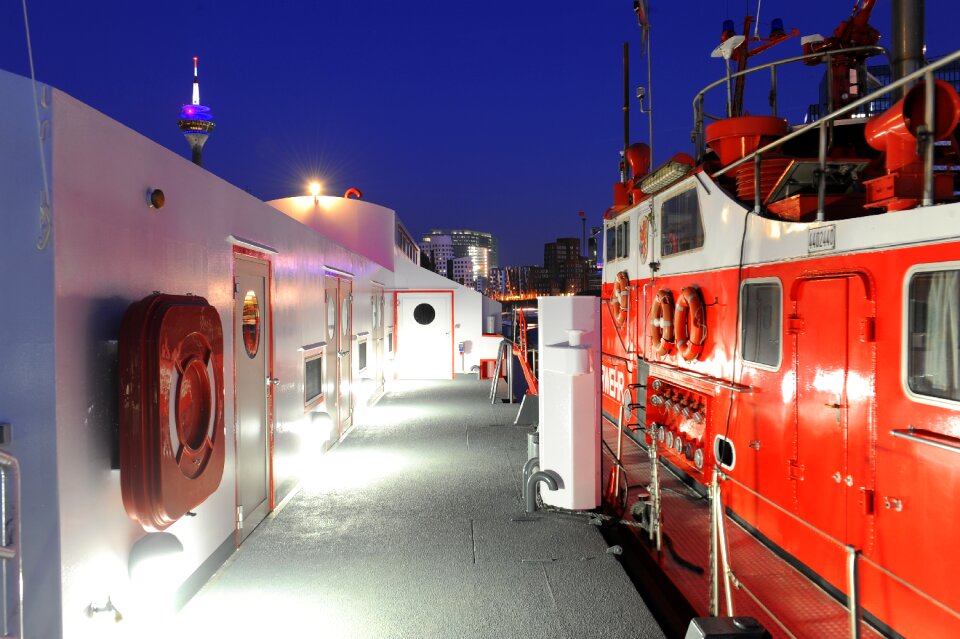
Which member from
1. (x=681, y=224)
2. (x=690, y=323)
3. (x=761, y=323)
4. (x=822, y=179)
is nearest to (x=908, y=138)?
(x=822, y=179)

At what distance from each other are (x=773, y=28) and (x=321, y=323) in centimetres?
606

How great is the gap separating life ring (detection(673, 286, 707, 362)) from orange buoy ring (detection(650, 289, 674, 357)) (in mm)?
136

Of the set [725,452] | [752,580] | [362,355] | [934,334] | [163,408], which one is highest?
[934,334]

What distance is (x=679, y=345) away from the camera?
626 centimetres

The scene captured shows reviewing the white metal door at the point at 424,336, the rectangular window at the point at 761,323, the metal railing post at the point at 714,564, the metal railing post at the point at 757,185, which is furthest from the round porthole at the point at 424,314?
the metal railing post at the point at 714,564

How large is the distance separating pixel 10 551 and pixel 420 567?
2.64 meters

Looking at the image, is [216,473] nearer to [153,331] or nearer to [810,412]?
[153,331]

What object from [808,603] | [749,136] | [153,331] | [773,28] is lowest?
[808,603]

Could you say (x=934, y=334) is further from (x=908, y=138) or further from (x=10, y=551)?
(x=10, y=551)

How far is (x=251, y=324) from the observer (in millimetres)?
5543

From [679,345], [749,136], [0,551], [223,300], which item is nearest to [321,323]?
[223,300]

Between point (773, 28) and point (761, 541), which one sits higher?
point (773, 28)

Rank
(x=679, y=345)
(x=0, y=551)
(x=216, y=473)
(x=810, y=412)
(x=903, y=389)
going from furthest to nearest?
(x=679, y=345) → (x=810, y=412) → (x=216, y=473) → (x=903, y=389) → (x=0, y=551)

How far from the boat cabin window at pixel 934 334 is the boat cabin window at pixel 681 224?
2661 mm
